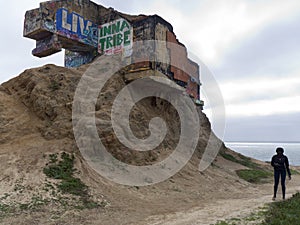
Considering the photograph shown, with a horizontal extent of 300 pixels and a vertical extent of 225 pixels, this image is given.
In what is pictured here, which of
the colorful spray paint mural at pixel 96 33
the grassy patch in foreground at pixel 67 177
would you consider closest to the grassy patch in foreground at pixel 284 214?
the grassy patch in foreground at pixel 67 177

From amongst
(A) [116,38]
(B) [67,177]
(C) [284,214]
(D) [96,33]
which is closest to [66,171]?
(B) [67,177]

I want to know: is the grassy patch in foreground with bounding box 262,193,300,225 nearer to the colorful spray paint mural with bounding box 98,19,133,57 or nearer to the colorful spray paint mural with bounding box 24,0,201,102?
the colorful spray paint mural with bounding box 24,0,201,102

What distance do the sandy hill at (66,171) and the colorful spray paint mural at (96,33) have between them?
10.2 feet

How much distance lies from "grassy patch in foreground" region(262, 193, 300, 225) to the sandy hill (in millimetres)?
3878

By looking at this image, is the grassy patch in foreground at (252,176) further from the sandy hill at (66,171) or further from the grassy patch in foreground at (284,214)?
the grassy patch in foreground at (284,214)

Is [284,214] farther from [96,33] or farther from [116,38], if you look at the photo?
[96,33]

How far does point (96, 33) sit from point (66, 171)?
55.1 ft

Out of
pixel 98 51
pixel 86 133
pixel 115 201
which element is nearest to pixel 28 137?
pixel 86 133

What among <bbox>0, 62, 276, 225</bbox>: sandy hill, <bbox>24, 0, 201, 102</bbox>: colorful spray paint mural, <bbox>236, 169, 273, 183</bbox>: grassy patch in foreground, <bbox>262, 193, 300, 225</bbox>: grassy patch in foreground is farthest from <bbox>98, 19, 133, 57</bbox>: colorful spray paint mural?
<bbox>262, 193, 300, 225</bbox>: grassy patch in foreground

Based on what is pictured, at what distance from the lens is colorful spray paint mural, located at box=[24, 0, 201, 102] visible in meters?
24.0

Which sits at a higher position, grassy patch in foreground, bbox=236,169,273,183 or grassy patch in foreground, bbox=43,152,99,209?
grassy patch in foreground, bbox=43,152,99,209

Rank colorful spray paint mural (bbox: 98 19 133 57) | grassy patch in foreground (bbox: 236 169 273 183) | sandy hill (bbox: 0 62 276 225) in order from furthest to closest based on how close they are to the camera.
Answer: colorful spray paint mural (bbox: 98 19 133 57) → grassy patch in foreground (bbox: 236 169 273 183) → sandy hill (bbox: 0 62 276 225)

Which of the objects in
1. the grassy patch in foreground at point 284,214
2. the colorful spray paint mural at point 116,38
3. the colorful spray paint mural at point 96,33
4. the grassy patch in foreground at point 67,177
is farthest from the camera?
the colorful spray paint mural at point 116,38

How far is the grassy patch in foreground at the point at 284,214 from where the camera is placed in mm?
8641
